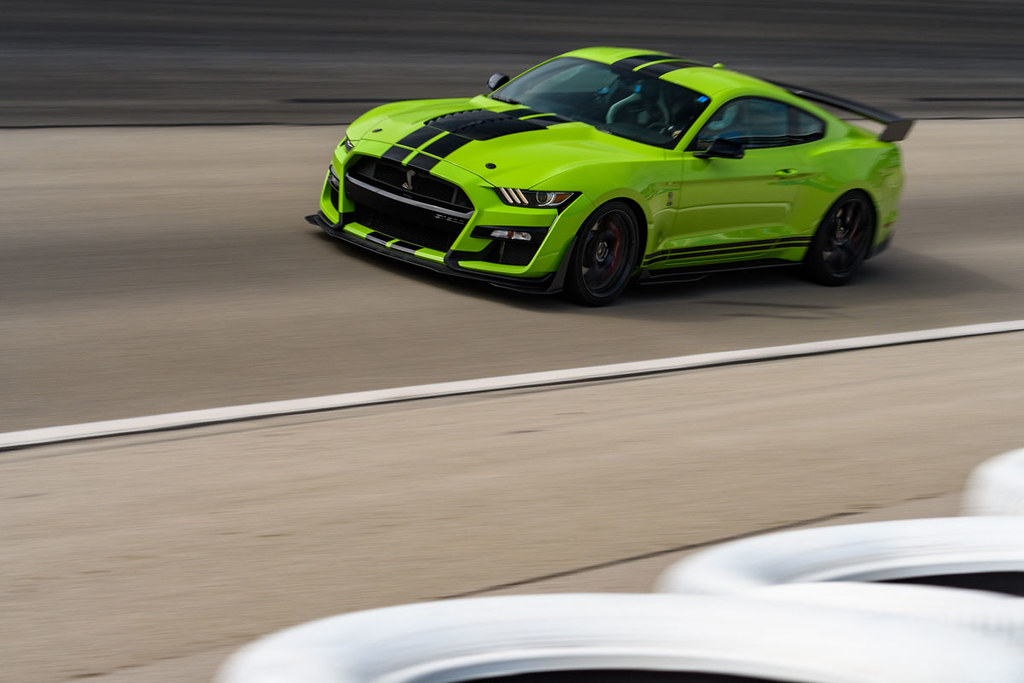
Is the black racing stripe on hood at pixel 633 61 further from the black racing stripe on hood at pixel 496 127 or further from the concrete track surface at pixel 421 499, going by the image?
the concrete track surface at pixel 421 499

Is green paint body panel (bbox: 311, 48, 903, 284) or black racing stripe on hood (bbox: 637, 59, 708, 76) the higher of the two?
black racing stripe on hood (bbox: 637, 59, 708, 76)

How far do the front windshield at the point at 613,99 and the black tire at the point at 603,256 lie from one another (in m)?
0.68

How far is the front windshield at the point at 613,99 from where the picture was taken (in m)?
8.59

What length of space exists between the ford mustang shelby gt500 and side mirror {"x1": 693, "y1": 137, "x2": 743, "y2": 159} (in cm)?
1

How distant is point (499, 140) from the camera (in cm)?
812

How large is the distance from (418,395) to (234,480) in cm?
146

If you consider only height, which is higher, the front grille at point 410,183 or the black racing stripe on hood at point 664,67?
the black racing stripe on hood at point 664,67

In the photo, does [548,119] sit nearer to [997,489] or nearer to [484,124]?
[484,124]

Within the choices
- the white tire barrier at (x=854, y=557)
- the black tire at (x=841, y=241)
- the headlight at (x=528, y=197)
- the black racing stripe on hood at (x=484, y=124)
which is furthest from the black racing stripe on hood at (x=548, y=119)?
the white tire barrier at (x=854, y=557)

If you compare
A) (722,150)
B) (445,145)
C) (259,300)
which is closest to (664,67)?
(722,150)

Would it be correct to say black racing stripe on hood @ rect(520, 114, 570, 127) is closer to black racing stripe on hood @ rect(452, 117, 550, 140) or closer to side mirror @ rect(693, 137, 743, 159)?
black racing stripe on hood @ rect(452, 117, 550, 140)

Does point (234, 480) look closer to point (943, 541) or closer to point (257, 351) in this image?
point (257, 351)

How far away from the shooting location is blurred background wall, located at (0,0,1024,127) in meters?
13.2

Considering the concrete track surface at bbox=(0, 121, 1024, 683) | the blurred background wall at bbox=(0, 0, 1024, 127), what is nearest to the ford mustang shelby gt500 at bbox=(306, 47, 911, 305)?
the concrete track surface at bbox=(0, 121, 1024, 683)
